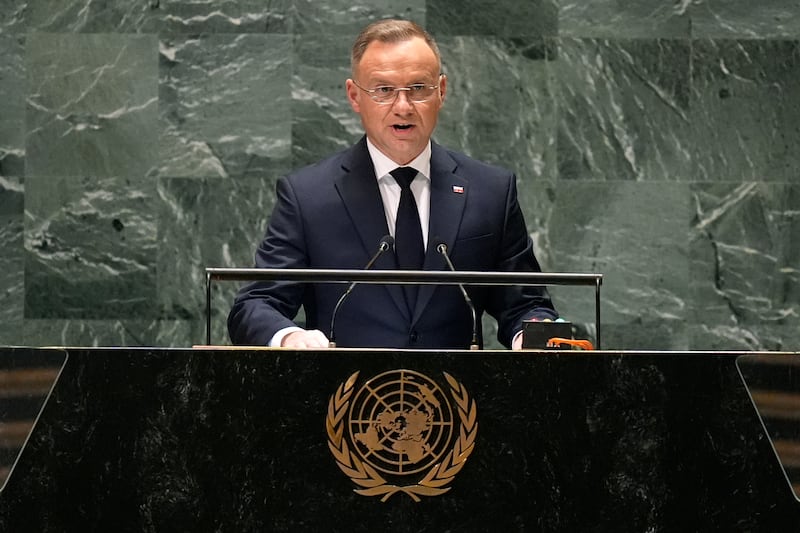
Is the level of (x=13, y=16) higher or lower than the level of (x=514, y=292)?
higher

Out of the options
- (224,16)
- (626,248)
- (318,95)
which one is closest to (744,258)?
(626,248)

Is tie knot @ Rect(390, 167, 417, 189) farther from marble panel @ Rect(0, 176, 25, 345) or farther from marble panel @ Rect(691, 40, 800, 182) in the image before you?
marble panel @ Rect(0, 176, 25, 345)

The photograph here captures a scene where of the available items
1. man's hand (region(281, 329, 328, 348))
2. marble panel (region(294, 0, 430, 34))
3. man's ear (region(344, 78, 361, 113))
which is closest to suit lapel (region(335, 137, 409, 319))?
man's ear (region(344, 78, 361, 113))

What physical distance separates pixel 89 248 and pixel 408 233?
238 centimetres

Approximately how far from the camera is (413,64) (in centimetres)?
354

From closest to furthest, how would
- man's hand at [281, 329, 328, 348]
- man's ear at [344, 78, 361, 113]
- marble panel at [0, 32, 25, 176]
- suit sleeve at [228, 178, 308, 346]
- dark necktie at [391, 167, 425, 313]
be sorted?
man's hand at [281, 329, 328, 348] → suit sleeve at [228, 178, 308, 346] → dark necktie at [391, 167, 425, 313] → man's ear at [344, 78, 361, 113] → marble panel at [0, 32, 25, 176]

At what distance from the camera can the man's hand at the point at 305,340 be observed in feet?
8.95

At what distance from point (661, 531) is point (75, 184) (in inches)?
150

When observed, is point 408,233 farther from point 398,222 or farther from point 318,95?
point 318,95

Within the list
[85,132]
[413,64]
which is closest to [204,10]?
[85,132]

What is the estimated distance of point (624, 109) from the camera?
5520 millimetres

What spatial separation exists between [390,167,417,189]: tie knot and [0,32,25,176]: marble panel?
97.6 inches

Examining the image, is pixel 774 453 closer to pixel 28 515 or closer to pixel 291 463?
pixel 291 463

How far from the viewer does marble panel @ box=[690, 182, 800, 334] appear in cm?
550
